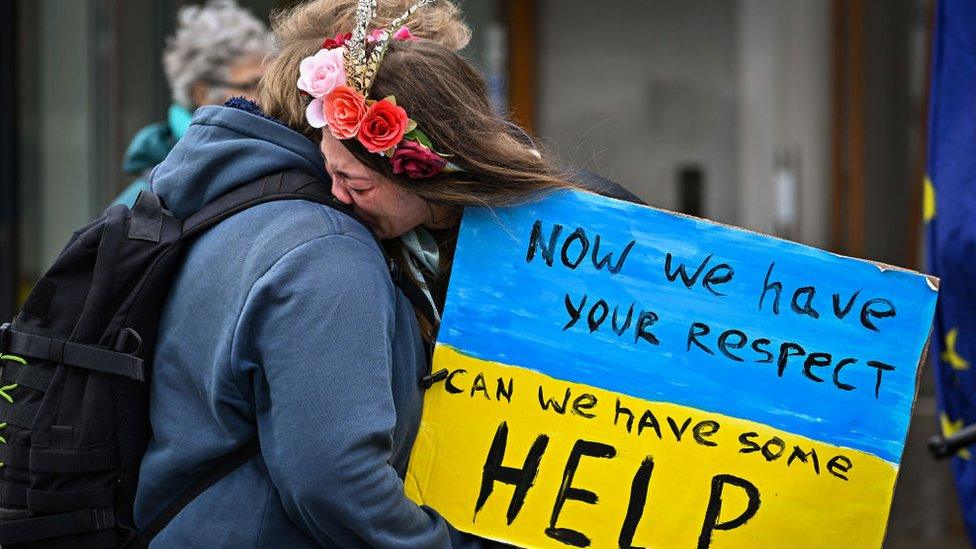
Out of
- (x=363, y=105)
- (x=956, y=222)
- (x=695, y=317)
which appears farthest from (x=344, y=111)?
(x=956, y=222)

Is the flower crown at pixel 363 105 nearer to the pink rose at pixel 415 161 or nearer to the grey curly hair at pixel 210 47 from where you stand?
the pink rose at pixel 415 161

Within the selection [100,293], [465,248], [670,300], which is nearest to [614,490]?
[670,300]

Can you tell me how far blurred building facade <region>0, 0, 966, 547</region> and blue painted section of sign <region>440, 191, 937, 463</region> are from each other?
152 inches

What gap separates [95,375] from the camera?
1.81 m

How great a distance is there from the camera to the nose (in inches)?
72.7

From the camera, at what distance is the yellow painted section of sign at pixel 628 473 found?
1.93m

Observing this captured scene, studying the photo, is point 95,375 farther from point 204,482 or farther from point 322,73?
point 322,73

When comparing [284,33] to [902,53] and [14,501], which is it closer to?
[14,501]

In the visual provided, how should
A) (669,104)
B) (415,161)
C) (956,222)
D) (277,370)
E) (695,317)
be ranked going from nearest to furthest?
(277,370) → (415,161) → (695,317) → (956,222) → (669,104)

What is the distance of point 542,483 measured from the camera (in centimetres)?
198

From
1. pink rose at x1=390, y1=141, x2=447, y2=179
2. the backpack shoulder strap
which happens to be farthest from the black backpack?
pink rose at x1=390, y1=141, x2=447, y2=179

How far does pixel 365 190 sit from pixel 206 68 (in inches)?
84.9

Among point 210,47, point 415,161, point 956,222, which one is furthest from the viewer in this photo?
point 210,47

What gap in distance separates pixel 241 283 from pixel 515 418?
517 mm
